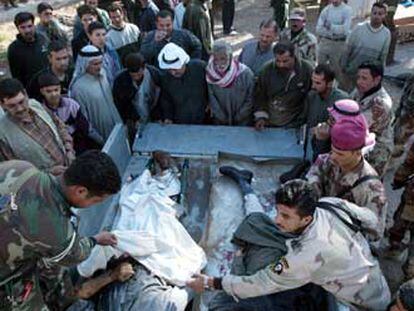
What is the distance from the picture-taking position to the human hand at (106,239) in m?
2.96

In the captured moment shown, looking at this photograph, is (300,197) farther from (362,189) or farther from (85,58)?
(85,58)

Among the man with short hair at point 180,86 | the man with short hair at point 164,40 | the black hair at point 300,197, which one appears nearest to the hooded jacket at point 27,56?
the man with short hair at point 164,40

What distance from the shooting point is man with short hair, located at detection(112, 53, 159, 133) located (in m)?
4.54

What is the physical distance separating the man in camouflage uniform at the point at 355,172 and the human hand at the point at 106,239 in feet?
4.30

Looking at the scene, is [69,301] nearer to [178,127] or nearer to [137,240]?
[137,240]

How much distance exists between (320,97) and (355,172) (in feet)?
4.65

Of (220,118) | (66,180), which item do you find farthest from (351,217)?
(220,118)

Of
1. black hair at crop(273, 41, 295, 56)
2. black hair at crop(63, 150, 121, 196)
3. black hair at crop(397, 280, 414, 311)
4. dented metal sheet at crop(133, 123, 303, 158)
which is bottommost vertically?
dented metal sheet at crop(133, 123, 303, 158)

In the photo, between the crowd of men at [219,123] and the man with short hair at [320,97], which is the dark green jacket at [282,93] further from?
the man with short hair at [320,97]

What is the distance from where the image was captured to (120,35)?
5.66m

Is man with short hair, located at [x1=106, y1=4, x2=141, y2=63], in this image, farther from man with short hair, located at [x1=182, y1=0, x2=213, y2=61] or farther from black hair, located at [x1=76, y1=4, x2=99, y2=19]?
man with short hair, located at [x1=182, y1=0, x2=213, y2=61]

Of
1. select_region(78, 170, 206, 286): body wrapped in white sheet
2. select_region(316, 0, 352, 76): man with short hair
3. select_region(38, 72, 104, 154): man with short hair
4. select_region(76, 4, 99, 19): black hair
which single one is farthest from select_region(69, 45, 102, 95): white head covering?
select_region(316, 0, 352, 76): man with short hair

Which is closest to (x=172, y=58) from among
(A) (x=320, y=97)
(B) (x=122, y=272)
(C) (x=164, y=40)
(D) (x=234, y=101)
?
(D) (x=234, y=101)

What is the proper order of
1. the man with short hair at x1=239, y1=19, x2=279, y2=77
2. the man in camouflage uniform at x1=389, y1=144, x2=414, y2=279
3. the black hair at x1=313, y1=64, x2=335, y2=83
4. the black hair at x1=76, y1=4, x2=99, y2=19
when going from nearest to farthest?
the man in camouflage uniform at x1=389, y1=144, x2=414, y2=279 < the black hair at x1=313, y1=64, x2=335, y2=83 < the man with short hair at x1=239, y1=19, x2=279, y2=77 < the black hair at x1=76, y1=4, x2=99, y2=19
